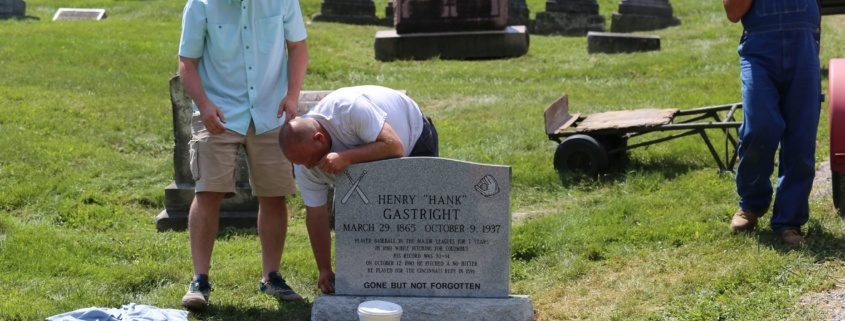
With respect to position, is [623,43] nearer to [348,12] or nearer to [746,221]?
[348,12]

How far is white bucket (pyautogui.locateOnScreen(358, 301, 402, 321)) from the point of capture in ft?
15.5

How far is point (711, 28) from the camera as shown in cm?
1786

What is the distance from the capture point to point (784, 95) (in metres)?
5.98

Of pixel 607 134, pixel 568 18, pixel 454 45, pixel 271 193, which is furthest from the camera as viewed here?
pixel 568 18

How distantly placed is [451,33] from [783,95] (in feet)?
34.4

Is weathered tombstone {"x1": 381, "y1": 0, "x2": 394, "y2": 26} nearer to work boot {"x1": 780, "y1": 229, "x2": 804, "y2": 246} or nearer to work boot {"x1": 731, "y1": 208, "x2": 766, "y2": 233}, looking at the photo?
work boot {"x1": 731, "y1": 208, "x2": 766, "y2": 233}

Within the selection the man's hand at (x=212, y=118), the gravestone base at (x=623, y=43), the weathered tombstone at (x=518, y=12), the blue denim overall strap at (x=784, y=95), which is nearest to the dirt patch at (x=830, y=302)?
the blue denim overall strap at (x=784, y=95)

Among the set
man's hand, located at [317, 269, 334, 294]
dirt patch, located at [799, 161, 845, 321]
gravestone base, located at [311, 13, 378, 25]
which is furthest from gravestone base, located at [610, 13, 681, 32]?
man's hand, located at [317, 269, 334, 294]

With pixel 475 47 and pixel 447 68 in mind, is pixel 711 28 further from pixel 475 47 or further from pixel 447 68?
pixel 447 68

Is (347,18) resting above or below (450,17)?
below

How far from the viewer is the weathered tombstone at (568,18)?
20641 millimetres

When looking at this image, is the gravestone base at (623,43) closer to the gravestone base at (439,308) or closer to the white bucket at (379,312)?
the gravestone base at (439,308)

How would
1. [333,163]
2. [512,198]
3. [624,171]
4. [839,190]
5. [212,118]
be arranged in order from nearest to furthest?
[333,163] → [212,118] → [839,190] → [512,198] → [624,171]

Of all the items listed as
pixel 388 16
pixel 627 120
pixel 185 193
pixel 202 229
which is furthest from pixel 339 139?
pixel 388 16
